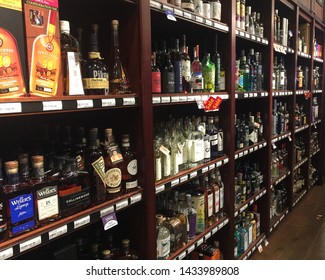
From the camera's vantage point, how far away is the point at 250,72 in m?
2.60

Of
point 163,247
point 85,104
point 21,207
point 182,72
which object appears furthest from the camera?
point 182,72

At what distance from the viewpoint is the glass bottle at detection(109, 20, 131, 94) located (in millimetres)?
1450

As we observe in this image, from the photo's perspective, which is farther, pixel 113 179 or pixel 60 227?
pixel 113 179

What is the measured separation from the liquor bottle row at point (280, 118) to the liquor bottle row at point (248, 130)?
361 mm

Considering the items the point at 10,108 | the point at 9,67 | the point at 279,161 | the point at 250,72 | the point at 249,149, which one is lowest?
the point at 279,161

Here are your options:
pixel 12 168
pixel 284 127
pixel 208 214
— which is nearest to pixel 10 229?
pixel 12 168

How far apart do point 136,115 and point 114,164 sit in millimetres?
257

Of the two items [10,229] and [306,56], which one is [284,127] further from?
[10,229]

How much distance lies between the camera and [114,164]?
4.63 feet

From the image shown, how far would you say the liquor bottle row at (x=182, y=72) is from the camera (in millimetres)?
1696

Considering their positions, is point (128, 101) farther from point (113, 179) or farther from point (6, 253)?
point (6, 253)

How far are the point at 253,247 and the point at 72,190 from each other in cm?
209

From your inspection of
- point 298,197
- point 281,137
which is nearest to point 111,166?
point 281,137

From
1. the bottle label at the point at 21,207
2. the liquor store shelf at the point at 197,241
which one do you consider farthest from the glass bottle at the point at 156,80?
the liquor store shelf at the point at 197,241
